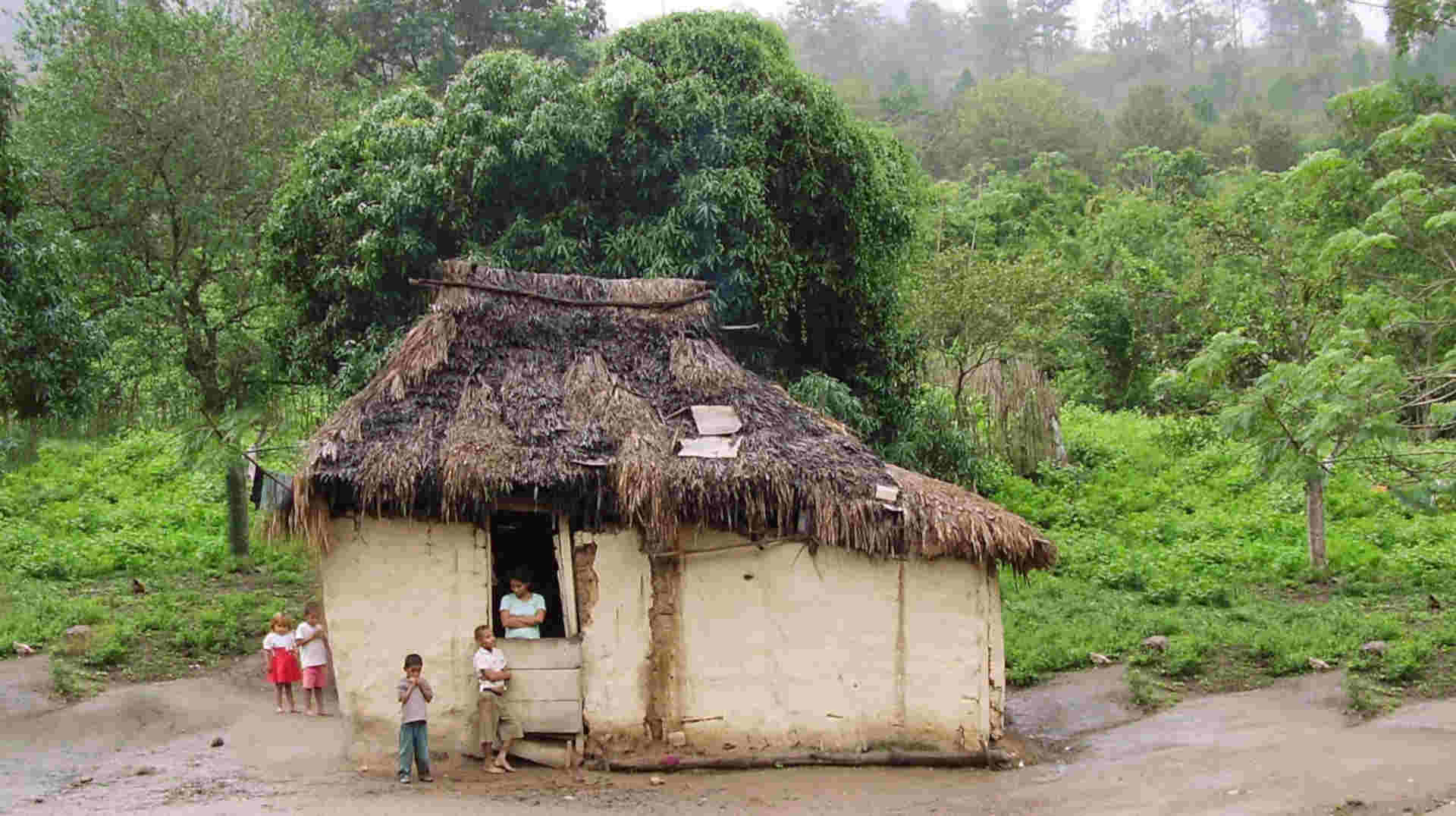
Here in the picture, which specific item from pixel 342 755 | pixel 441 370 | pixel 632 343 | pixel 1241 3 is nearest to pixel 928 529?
pixel 632 343

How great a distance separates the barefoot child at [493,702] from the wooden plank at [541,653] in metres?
0.08

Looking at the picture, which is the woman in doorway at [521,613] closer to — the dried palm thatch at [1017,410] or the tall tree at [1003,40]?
the dried palm thatch at [1017,410]

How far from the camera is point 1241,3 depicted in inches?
3393

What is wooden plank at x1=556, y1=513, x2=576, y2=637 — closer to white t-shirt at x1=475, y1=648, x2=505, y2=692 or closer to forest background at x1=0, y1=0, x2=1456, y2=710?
white t-shirt at x1=475, y1=648, x2=505, y2=692

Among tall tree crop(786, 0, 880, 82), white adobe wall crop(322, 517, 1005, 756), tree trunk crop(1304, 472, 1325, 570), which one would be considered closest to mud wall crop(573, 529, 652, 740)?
white adobe wall crop(322, 517, 1005, 756)

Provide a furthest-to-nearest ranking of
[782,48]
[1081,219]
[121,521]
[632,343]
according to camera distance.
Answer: [1081,219] → [121,521] → [782,48] → [632,343]

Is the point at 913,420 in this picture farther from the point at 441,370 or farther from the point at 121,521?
the point at 121,521

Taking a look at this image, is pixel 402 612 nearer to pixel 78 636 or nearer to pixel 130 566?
pixel 78 636

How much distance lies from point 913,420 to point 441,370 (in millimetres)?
6724

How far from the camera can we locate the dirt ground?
10180 mm

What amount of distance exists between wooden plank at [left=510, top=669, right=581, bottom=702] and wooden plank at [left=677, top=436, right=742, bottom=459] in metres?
1.92

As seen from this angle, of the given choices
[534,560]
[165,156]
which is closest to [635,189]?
[534,560]

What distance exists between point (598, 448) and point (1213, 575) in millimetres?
10564

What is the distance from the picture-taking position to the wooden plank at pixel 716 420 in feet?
38.3
